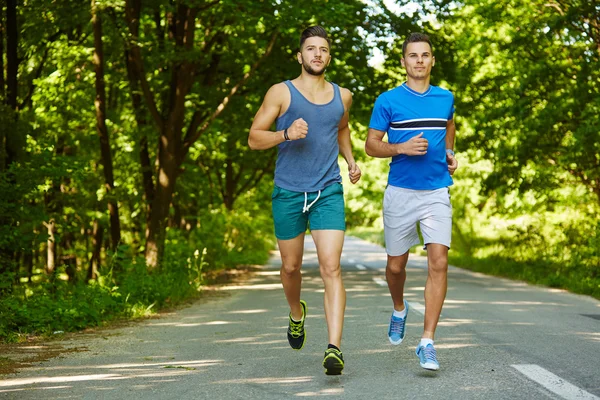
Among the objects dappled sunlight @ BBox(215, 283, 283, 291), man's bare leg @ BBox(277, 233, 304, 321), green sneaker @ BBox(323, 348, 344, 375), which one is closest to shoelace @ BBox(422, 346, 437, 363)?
green sneaker @ BBox(323, 348, 344, 375)

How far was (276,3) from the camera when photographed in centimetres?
1499

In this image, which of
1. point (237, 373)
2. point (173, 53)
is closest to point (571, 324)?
point (237, 373)

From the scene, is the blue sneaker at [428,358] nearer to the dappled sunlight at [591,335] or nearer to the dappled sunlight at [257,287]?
the dappled sunlight at [591,335]

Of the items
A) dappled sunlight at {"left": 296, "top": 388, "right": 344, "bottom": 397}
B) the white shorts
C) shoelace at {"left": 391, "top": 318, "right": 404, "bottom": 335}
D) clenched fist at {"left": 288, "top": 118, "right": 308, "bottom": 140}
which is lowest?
dappled sunlight at {"left": 296, "top": 388, "right": 344, "bottom": 397}

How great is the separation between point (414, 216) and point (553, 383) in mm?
1446

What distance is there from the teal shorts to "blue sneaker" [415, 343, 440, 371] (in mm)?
929

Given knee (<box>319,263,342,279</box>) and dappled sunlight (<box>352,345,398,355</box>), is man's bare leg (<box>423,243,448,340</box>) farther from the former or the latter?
dappled sunlight (<box>352,345,398,355</box>)

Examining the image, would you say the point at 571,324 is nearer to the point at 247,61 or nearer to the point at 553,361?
the point at 553,361

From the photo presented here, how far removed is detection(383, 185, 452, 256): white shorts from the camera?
580 centimetres

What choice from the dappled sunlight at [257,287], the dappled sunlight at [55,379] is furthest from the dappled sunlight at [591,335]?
the dappled sunlight at [257,287]

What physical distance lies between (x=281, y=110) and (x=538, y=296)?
8.31m

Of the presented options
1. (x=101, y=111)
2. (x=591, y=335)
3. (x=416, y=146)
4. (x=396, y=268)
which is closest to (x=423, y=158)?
(x=416, y=146)

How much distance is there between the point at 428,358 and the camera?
17.6 feet

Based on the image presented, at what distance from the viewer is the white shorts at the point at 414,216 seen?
5.80 metres
